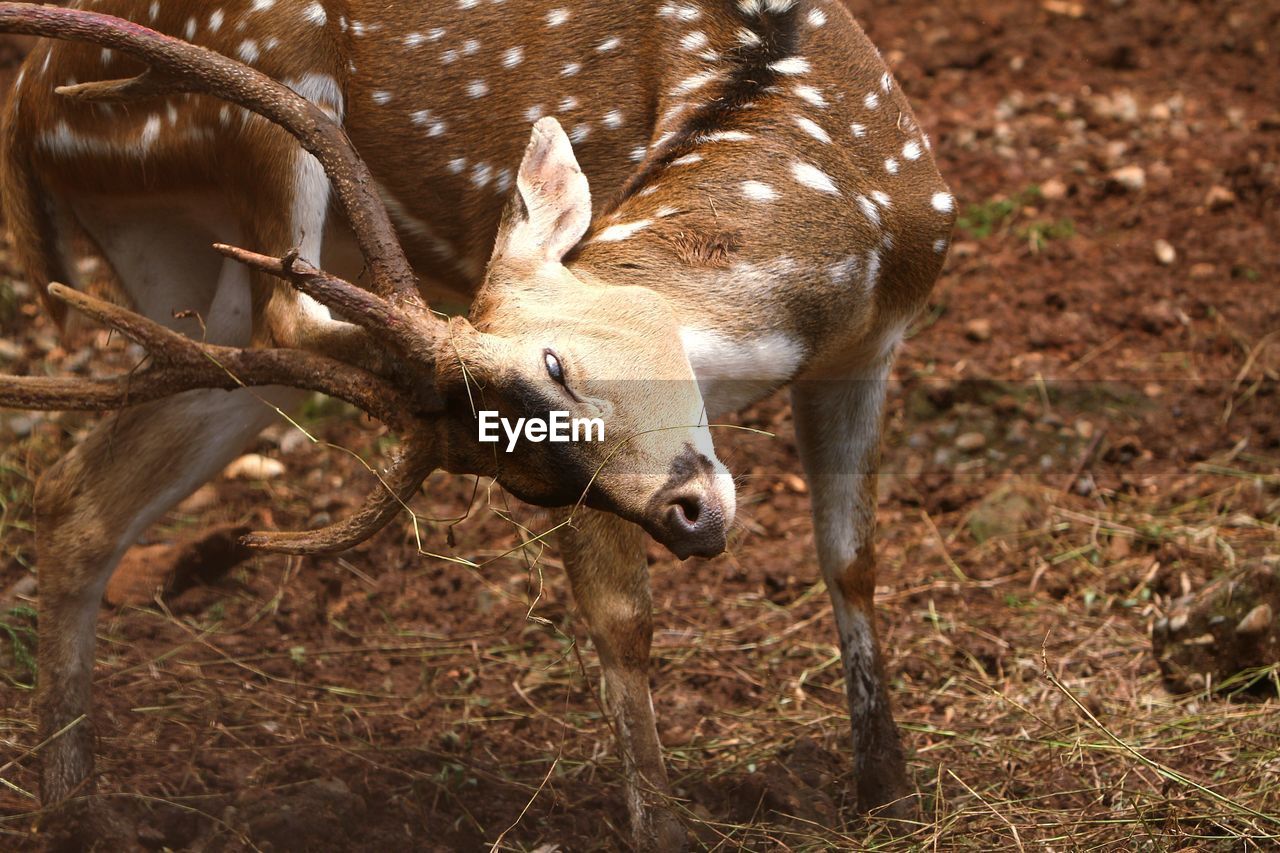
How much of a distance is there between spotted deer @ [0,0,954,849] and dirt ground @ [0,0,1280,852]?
311 mm

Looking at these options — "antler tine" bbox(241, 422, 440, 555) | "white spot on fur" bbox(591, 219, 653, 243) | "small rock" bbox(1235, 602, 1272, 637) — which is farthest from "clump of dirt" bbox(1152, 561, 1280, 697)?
"antler tine" bbox(241, 422, 440, 555)

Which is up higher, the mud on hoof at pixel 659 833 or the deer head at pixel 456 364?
the deer head at pixel 456 364

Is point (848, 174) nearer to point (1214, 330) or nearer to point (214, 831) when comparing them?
point (214, 831)

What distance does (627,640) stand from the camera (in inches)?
130

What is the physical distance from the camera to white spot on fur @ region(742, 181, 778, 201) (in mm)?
3223

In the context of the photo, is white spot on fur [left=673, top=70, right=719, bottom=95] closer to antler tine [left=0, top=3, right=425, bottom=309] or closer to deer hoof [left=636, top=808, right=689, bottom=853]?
antler tine [left=0, top=3, right=425, bottom=309]

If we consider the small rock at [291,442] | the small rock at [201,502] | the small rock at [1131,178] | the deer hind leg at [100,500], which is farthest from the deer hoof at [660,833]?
the small rock at [1131,178]

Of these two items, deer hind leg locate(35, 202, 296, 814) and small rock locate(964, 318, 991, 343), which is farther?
small rock locate(964, 318, 991, 343)

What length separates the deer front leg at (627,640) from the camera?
328cm

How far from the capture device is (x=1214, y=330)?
5.55 meters

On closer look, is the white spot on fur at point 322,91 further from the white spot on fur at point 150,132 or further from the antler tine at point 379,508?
the antler tine at point 379,508

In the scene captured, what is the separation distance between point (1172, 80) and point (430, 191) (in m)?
4.63

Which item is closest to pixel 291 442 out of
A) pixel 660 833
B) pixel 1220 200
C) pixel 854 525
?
pixel 854 525

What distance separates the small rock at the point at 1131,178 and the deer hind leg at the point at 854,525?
3.05 metres
